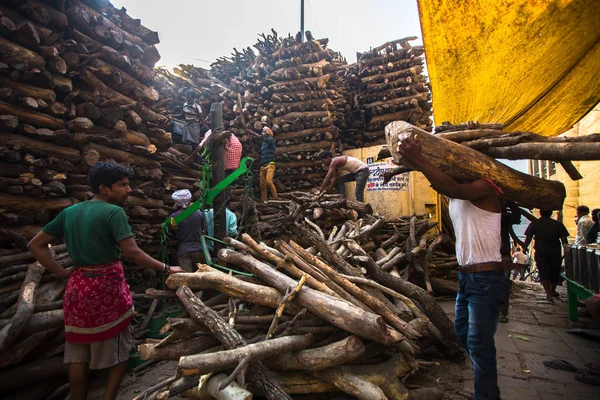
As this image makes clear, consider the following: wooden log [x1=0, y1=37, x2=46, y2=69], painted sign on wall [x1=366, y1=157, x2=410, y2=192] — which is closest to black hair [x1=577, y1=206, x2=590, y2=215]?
painted sign on wall [x1=366, y1=157, x2=410, y2=192]

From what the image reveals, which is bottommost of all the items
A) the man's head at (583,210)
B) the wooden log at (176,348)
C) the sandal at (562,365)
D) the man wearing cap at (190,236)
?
the sandal at (562,365)

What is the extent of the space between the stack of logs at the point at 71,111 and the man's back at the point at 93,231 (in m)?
2.52

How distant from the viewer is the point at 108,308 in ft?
9.49

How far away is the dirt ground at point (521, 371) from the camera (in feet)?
10.6

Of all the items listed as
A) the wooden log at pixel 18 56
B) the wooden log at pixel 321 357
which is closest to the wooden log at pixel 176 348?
the wooden log at pixel 321 357

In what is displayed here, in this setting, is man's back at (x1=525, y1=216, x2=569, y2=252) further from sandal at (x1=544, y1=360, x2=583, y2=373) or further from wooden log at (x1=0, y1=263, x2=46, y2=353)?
wooden log at (x1=0, y1=263, x2=46, y2=353)

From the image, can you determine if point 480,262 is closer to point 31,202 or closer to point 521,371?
point 521,371

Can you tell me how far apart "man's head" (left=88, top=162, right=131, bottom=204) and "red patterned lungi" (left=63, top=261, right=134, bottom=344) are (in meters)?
0.65

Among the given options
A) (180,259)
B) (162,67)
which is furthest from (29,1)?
(162,67)

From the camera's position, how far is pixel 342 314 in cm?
284

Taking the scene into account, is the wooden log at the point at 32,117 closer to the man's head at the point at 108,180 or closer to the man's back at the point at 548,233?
the man's head at the point at 108,180

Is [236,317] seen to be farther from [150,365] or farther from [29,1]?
[29,1]

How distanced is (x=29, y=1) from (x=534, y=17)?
700 cm

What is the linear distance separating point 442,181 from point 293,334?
1.91m
